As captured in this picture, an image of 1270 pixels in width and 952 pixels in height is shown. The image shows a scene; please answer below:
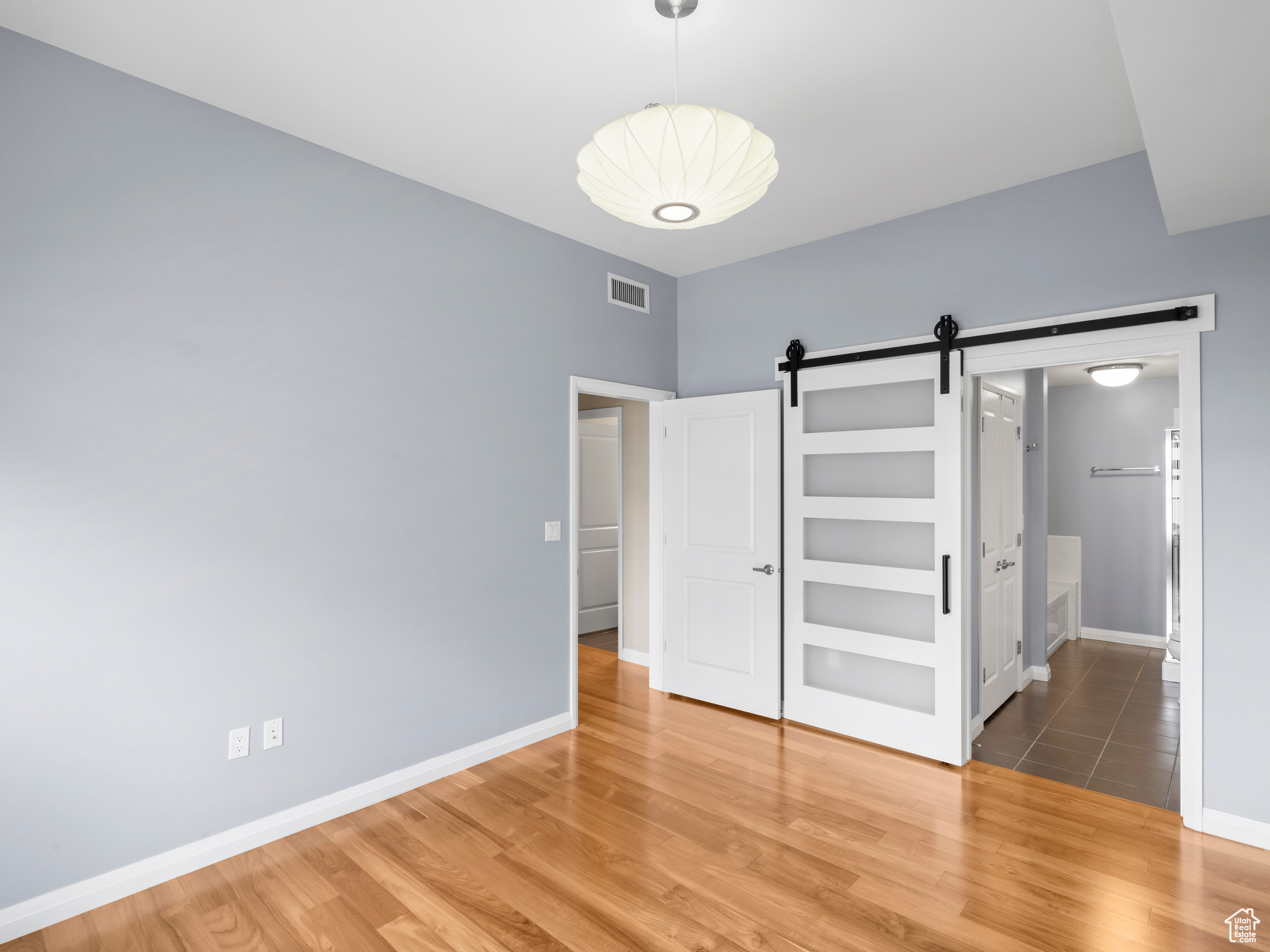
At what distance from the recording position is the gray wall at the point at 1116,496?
5.95m

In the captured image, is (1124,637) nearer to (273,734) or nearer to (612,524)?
(612,524)

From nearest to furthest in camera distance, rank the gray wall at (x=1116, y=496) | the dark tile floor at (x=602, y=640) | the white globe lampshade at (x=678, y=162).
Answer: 1. the white globe lampshade at (x=678, y=162)
2. the dark tile floor at (x=602, y=640)
3. the gray wall at (x=1116, y=496)

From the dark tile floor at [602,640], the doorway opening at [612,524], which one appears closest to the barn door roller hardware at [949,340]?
the doorway opening at [612,524]

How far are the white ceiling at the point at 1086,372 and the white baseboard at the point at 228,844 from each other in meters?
5.26

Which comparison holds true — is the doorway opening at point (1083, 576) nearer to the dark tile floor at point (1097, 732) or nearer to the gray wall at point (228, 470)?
the dark tile floor at point (1097, 732)

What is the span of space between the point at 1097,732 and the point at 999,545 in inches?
46.6

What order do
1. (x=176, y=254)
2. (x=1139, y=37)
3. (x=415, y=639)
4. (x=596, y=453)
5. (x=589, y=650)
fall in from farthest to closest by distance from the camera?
(x=596, y=453)
(x=589, y=650)
(x=415, y=639)
(x=176, y=254)
(x=1139, y=37)

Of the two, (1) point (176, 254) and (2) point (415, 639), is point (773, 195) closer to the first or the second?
(1) point (176, 254)

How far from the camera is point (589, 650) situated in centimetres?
570

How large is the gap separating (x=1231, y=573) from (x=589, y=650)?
14.3 ft

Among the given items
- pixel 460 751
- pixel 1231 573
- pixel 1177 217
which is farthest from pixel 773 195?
pixel 460 751

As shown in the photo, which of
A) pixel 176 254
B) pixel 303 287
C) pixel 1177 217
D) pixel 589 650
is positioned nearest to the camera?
pixel 176 254

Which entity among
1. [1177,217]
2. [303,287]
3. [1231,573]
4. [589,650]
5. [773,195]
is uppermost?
[773,195]

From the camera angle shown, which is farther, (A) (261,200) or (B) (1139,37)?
(A) (261,200)
